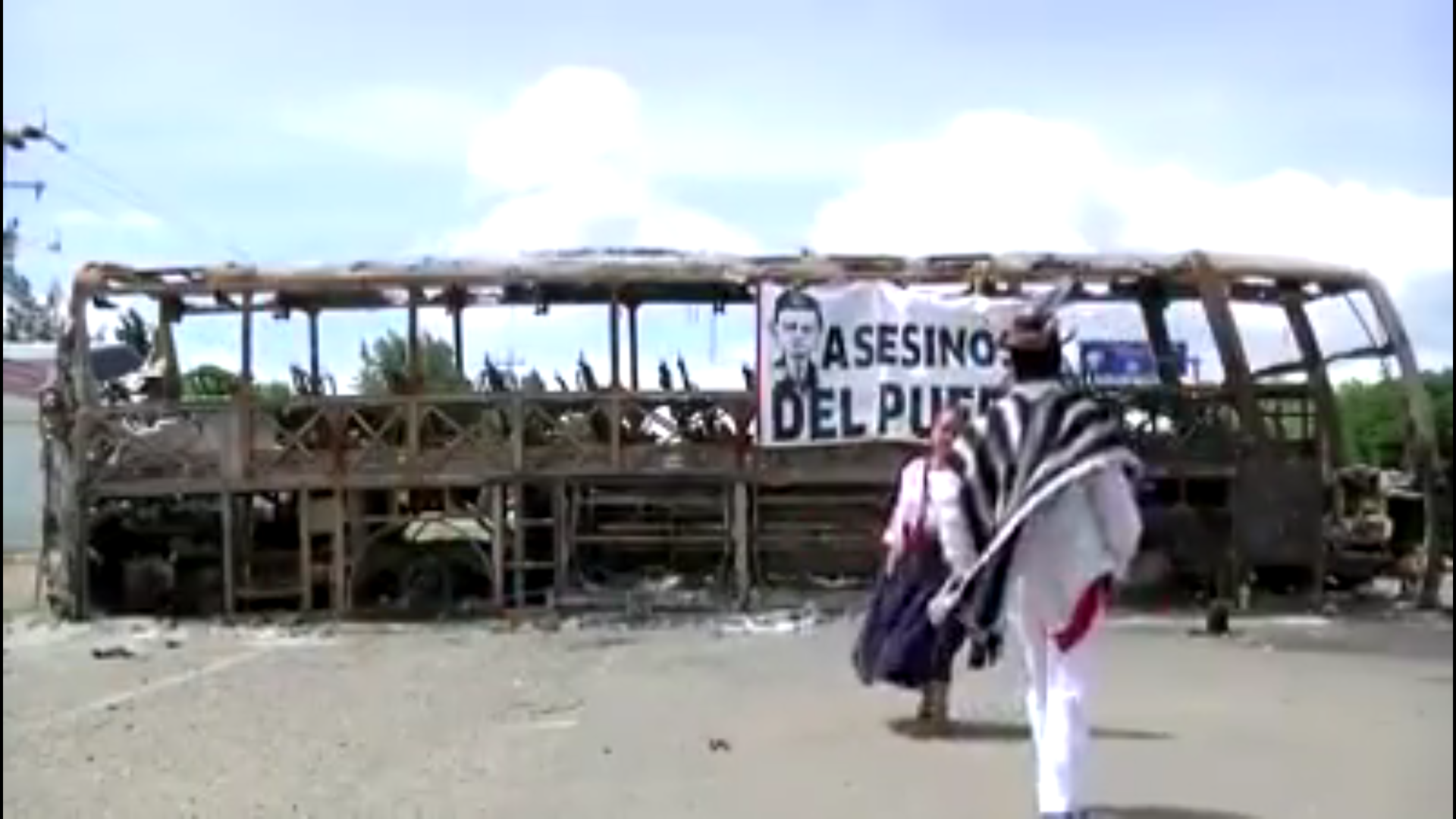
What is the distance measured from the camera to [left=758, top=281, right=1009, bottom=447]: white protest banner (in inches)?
776

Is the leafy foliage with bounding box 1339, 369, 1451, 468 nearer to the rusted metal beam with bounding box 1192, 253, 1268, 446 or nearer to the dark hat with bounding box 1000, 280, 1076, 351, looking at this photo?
the rusted metal beam with bounding box 1192, 253, 1268, 446

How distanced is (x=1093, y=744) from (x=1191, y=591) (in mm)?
10505

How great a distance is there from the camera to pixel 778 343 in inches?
775

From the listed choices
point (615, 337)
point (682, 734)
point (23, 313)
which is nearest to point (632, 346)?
point (615, 337)

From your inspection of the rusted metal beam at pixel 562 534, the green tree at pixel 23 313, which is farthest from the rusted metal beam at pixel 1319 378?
the green tree at pixel 23 313

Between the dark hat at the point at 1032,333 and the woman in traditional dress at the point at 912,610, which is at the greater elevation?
the dark hat at the point at 1032,333

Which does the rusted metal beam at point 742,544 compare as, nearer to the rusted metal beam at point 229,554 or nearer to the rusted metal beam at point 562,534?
the rusted metal beam at point 562,534

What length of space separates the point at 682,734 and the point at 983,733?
1442 mm

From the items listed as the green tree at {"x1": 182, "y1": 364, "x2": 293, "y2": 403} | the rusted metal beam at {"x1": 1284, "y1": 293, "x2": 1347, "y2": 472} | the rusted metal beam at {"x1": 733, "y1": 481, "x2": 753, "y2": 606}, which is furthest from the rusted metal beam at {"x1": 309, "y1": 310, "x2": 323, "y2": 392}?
the rusted metal beam at {"x1": 1284, "y1": 293, "x2": 1347, "y2": 472}

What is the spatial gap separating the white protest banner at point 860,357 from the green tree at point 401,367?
117 inches

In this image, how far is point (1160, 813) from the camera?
26.5 feet

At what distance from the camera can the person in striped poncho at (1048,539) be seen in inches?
281

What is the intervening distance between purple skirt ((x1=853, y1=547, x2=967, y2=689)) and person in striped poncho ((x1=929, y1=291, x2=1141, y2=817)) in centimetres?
281

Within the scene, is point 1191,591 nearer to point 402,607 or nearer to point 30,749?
point 402,607
